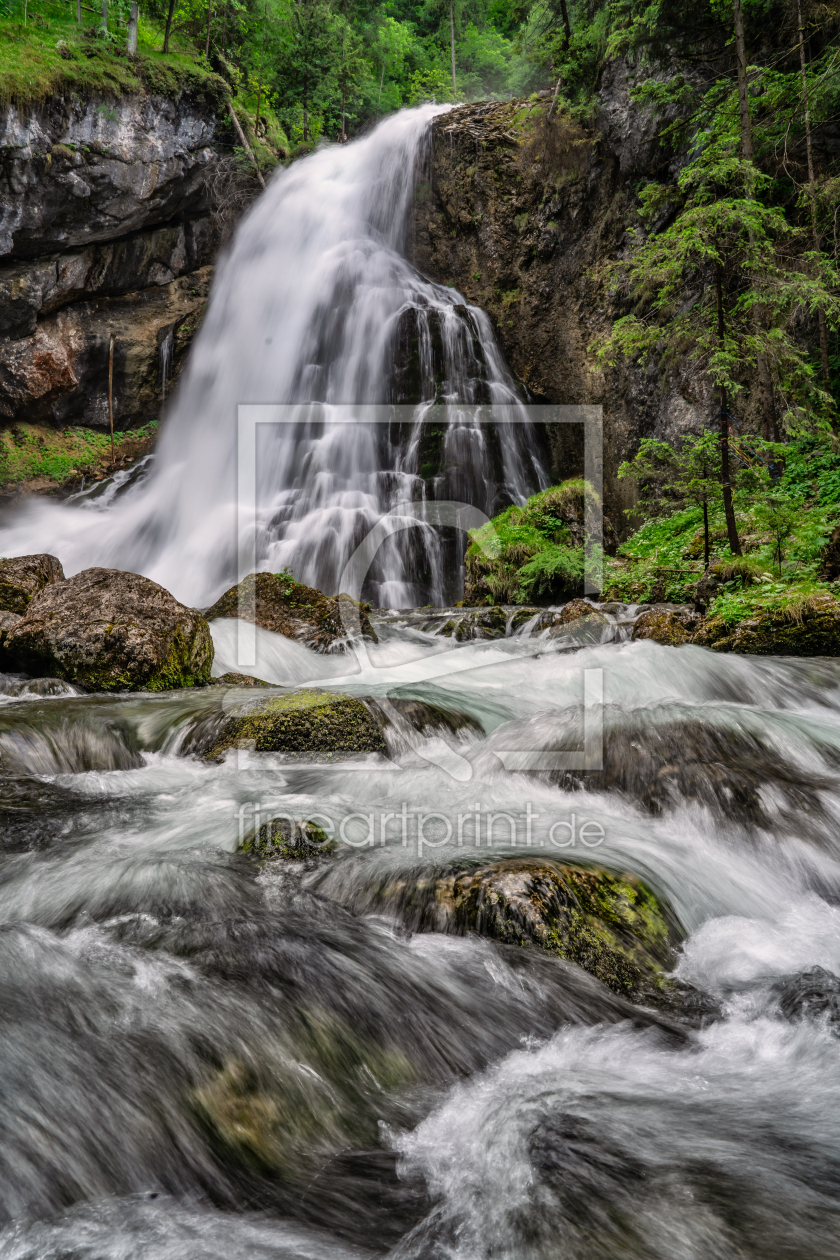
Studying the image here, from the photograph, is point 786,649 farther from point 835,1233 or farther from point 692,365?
point 692,365

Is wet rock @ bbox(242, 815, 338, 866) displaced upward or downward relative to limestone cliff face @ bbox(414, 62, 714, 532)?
downward

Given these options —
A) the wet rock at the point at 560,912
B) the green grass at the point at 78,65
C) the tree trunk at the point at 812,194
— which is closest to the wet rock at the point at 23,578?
the wet rock at the point at 560,912

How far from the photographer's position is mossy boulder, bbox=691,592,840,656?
6.97 meters

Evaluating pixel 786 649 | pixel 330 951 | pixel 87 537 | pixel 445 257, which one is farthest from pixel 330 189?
pixel 330 951

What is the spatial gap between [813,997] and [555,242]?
62.0ft

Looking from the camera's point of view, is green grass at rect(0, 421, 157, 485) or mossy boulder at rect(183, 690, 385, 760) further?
green grass at rect(0, 421, 157, 485)

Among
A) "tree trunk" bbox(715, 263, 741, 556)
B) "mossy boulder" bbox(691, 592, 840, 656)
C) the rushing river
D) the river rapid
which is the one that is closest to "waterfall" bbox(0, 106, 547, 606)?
"tree trunk" bbox(715, 263, 741, 556)

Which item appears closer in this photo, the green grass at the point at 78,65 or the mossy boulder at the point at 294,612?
the mossy boulder at the point at 294,612

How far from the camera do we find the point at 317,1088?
1.96 m

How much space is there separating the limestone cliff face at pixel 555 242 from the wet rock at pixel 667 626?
20.7 feet

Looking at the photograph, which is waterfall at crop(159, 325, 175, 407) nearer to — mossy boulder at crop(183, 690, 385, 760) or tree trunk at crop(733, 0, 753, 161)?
tree trunk at crop(733, 0, 753, 161)

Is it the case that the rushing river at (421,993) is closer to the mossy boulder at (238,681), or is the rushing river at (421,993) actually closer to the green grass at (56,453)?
the mossy boulder at (238,681)

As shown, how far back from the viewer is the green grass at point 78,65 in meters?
17.5

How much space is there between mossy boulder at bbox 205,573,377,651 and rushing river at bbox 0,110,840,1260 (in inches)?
102
